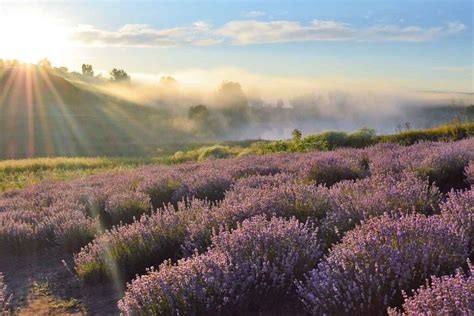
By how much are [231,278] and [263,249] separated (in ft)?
1.52

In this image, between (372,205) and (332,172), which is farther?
(332,172)

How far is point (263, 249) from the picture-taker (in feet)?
11.6

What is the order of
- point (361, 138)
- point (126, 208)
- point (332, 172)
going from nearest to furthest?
Result: 1. point (126, 208)
2. point (332, 172)
3. point (361, 138)

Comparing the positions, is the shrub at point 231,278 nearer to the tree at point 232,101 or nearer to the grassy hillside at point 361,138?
the grassy hillside at point 361,138

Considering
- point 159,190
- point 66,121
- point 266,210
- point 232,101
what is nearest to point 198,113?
point 66,121

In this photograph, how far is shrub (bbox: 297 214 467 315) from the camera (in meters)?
2.76

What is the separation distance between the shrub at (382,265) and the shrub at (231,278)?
0.36 m

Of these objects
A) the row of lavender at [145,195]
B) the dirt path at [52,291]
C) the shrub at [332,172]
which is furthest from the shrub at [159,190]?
the shrub at [332,172]

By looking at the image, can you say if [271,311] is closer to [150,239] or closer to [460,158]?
[150,239]

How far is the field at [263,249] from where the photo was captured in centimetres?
287

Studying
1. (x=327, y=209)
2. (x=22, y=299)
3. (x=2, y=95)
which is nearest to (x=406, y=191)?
(x=327, y=209)

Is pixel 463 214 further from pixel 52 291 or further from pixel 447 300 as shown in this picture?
pixel 52 291

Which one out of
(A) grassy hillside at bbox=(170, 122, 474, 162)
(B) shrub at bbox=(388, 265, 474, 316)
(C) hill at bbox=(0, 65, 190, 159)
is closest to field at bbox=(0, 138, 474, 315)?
(B) shrub at bbox=(388, 265, 474, 316)

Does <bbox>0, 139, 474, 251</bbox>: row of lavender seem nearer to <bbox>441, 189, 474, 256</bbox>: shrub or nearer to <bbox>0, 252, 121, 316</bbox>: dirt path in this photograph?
<bbox>0, 252, 121, 316</bbox>: dirt path
